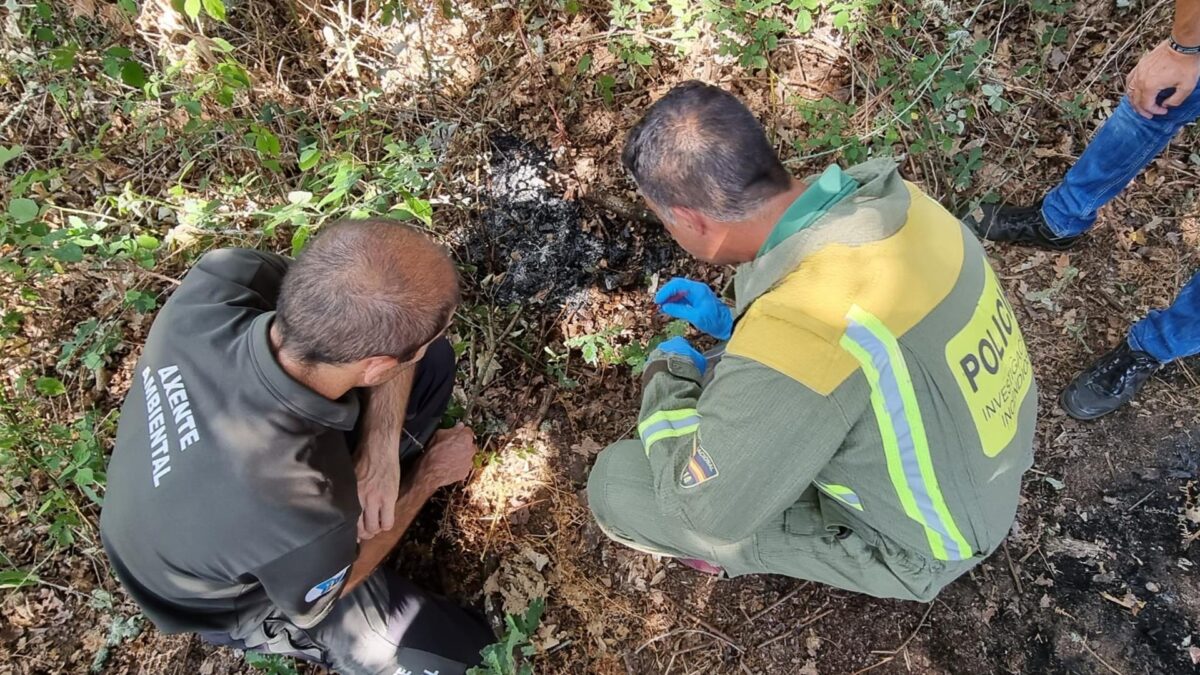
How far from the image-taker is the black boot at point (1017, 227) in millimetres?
3242

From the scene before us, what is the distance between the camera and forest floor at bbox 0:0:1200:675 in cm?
282

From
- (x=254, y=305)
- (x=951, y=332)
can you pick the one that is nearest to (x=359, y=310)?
(x=254, y=305)

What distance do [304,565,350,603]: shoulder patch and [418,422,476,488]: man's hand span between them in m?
0.63

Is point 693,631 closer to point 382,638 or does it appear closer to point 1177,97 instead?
point 382,638

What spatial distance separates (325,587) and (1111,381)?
128 inches

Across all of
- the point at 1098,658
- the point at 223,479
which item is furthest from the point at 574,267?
the point at 1098,658

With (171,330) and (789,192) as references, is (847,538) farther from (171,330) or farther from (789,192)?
(171,330)

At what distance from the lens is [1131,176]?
2.91 m

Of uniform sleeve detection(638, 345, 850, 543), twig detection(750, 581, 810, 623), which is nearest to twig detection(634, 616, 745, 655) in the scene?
twig detection(750, 581, 810, 623)

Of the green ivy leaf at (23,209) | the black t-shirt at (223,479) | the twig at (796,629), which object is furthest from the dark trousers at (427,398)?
the twig at (796,629)

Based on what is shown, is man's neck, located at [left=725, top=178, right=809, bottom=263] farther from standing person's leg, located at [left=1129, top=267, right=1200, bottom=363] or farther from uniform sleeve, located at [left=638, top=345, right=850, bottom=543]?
standing person's leg, located at [left=1129, top=267, right=1200, bottom=363]

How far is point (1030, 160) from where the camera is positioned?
11.4 ft

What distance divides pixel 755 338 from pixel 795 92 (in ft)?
7.69

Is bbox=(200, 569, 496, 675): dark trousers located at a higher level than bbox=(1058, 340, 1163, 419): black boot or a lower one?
lower
